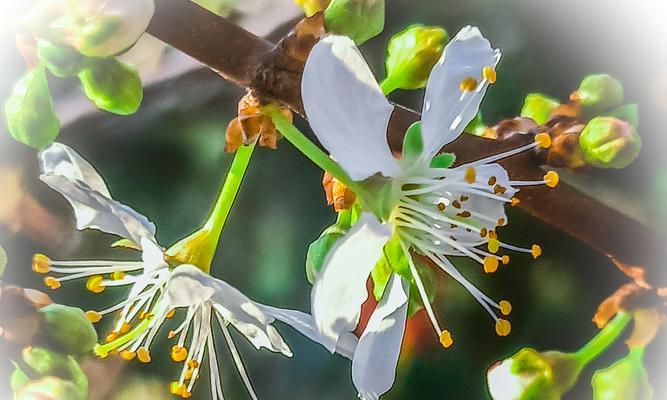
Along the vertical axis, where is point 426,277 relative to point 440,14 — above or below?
below

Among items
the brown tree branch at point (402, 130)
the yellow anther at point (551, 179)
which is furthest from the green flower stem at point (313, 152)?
the yellow anther at point (551, 179)

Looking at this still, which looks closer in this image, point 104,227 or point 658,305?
point 104,227

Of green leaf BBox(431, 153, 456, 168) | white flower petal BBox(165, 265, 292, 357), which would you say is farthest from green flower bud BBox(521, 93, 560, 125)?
white flower petal BBox(165, 265, 292, 357)

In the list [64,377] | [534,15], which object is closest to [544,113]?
[534,15]

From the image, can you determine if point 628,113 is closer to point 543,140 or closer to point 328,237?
point 543,140

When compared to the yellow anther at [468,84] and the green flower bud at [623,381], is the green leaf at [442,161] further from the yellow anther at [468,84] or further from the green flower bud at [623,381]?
the green flower bud at [623,381]

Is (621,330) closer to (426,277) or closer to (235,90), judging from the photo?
(426,277)

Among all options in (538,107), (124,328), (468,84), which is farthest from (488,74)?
(124,328)

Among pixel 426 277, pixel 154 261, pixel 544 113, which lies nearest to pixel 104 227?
pixel 154 261
